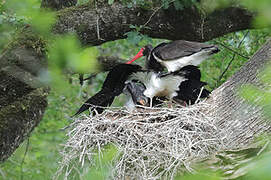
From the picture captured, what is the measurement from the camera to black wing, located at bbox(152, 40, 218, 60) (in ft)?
11.1

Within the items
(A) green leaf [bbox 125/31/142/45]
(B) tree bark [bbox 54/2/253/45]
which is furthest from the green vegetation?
(B) tree bark [bbox 54/2/253/45]

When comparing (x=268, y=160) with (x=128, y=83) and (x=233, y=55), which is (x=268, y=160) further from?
(x=233, y=55)

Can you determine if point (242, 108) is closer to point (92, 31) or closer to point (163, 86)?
point (163, 86)

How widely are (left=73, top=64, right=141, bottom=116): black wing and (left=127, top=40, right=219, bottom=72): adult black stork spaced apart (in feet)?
0.92

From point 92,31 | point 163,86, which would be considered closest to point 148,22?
point 92,31

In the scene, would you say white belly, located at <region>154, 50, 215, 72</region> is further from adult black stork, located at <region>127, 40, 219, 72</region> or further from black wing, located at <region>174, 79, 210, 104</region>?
black wing, located at <region>174, 79, 210, 104</region>

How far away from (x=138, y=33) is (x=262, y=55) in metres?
1.13

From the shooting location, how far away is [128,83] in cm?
408

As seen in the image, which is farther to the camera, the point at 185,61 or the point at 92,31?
the point at 92,31

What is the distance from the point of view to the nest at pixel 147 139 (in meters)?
2.95

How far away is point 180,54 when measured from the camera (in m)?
3.43

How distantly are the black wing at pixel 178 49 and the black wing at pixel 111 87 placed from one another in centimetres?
33

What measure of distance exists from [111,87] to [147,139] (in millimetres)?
980

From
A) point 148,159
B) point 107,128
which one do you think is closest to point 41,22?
point 148,159
